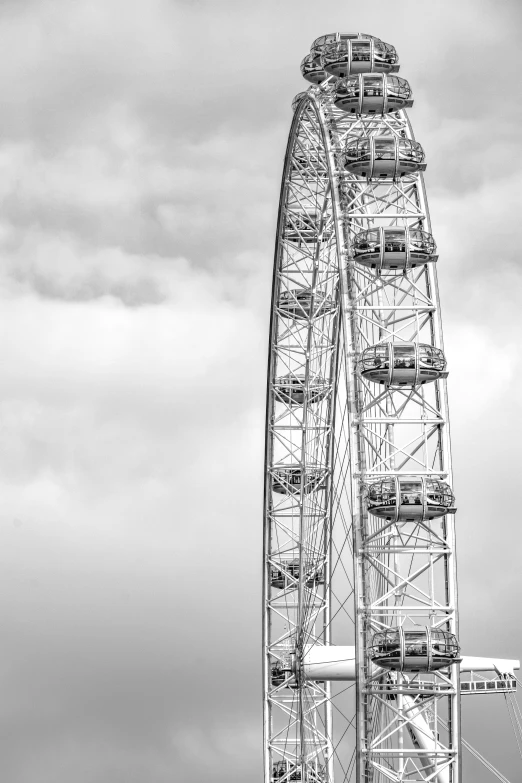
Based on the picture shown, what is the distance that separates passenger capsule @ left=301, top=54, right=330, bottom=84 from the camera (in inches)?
2953

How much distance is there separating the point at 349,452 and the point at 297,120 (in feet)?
→ 54.7

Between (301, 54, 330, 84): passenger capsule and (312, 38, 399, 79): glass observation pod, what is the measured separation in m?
1.30

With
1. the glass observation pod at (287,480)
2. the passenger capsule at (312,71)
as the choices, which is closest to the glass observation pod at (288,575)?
the glass observation pod at (287,480)

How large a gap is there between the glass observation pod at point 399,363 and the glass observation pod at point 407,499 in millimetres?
3547

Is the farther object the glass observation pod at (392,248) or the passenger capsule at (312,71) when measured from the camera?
the passenger capsule at (312,71)

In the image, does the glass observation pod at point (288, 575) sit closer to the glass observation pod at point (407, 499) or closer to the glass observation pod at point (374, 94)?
the glass observation pod at point (407, 499)

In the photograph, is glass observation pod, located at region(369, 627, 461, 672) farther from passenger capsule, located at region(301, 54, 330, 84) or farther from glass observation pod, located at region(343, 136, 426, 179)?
passenger capsule, located at region(301, 54, 330, 84)

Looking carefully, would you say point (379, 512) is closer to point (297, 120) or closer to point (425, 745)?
point (425, 745)

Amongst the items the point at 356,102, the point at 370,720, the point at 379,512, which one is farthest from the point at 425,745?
the point at 356,102

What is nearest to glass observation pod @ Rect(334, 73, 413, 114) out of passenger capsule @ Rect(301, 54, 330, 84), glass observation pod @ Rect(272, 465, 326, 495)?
passenger capsule @ Rect(301, 54, 330, 84)

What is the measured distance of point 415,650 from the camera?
6256 cm

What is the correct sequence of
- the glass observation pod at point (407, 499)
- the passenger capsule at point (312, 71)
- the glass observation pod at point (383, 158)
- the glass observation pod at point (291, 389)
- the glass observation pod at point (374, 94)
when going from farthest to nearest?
1. the glass observation pod at point (291, 389)
2. the passenger capsule at point (312, 71)
3. the glass observation pod at point (374, 94)
4. the glass observation pod at point (383, 158)
5. the glass observation pod at point (407, 499)

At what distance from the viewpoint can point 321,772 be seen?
3386 inches

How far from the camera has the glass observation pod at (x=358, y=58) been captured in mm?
72750
